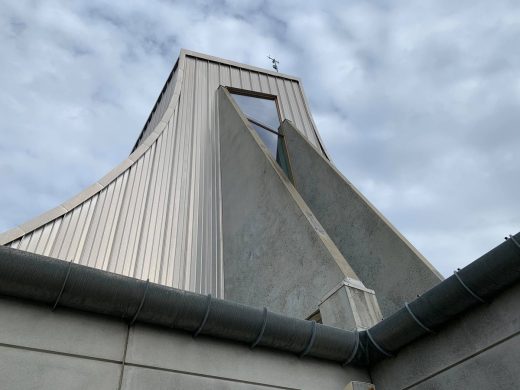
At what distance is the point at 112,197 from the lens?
28.6 feet

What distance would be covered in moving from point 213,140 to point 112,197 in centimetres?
423

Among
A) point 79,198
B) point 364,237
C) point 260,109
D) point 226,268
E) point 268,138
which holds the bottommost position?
point 364,237

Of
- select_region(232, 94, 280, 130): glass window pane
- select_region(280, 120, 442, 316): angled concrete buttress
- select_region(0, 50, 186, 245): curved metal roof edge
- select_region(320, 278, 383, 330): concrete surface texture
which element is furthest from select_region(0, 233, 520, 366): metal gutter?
select_region(232, 94, 280, 130): glass window pane

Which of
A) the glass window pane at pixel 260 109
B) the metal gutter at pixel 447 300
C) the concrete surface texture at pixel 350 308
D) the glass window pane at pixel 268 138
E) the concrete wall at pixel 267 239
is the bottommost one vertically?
the metal gutter at pixel 447 300

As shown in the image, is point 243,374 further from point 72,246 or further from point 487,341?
point 72,246

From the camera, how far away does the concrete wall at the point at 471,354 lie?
3.71 meters

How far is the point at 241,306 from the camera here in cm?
421

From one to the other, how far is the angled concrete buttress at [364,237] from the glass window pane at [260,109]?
8.46 ft

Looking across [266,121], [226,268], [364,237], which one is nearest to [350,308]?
[364,237]

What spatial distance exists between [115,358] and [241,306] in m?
1.22

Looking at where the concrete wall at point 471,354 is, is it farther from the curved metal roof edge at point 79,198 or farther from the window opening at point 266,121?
the window opening at point 266,121

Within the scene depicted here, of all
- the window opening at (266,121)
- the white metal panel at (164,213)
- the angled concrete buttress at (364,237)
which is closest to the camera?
the angled concrete buttress at (364,237)

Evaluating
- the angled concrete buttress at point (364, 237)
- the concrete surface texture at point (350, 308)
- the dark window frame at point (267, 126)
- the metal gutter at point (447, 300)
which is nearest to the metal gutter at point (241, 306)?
the metal gutter at point (447, 300)

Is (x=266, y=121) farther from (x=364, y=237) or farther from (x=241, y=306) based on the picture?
(x=241, y=306)
